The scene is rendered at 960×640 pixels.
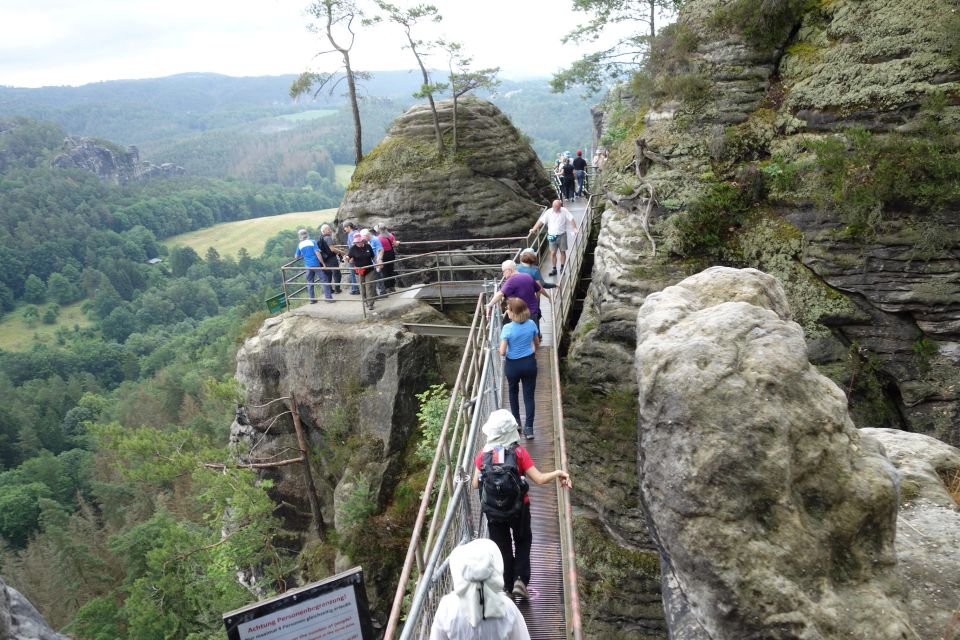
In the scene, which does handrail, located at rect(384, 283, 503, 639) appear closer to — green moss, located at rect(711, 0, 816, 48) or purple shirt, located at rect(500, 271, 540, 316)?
purple shirt, located at rect(500, 271, 540, 316)

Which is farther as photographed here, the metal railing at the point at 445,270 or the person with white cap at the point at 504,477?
the metal railing at the point at 445,270

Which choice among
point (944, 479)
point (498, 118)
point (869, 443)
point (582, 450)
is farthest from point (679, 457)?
point (498, 118)

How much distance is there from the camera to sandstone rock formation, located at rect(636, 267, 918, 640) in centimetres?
452

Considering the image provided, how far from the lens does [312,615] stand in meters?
4.82

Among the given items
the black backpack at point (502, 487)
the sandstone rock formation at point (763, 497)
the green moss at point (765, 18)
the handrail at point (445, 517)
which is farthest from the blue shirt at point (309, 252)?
the black backpack at point (502, 487)

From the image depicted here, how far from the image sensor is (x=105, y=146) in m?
172

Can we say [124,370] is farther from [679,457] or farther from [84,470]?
[679,457]

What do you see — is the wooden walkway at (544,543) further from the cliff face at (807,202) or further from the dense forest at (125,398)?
the dense forest at (125,398)

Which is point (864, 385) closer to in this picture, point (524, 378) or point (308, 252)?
point (524, 378)

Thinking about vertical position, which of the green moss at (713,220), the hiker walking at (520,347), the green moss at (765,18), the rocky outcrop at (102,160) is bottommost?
the hiker walking at (520,347)

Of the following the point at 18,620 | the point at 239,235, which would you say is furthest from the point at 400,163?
the point at 239,235

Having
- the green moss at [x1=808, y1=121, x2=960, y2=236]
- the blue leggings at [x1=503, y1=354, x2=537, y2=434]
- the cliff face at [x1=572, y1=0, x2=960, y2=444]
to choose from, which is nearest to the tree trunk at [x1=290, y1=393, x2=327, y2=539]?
the cliff face at [x1=572, y1=0, x2=960, y2=444]

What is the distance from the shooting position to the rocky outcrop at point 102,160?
539 feet

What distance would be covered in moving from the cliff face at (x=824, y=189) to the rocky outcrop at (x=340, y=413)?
5.31 m
